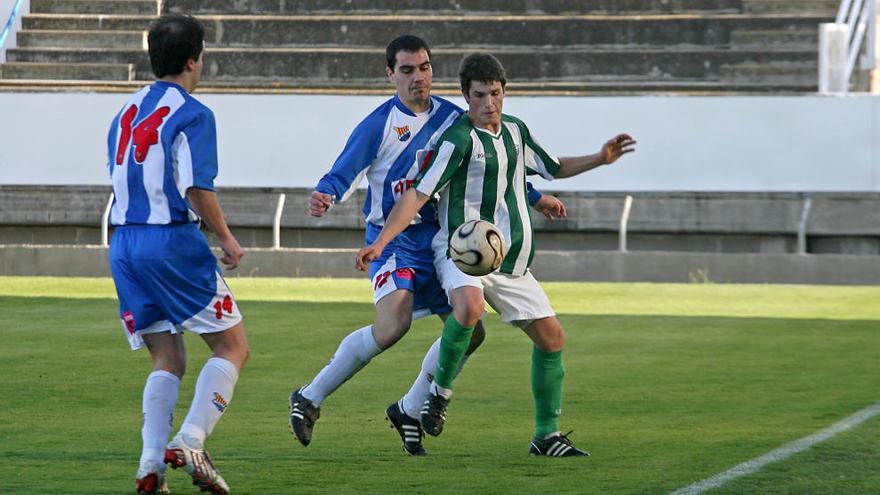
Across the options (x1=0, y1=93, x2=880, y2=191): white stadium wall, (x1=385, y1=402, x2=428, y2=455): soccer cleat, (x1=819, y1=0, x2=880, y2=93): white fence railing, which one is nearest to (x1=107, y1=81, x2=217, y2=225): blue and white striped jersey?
(x1=385, y1=402, x2=428, y2=455): soccer cleat

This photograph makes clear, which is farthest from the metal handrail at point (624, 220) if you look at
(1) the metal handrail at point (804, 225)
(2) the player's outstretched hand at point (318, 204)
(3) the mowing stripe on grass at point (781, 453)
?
(2) the player's outstretched hand at point (318, 204)

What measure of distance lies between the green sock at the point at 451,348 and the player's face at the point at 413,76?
1056 millimetres

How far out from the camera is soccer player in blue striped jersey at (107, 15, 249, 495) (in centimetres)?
643

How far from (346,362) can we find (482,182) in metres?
1.04

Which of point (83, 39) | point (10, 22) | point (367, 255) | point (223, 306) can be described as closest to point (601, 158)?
point (367, 255)

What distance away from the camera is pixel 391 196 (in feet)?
26.4

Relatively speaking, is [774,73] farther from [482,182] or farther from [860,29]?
[482,182]

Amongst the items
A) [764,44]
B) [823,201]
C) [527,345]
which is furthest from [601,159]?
[764,44]

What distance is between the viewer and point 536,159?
8125 millimetres

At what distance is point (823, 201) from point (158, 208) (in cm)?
1802

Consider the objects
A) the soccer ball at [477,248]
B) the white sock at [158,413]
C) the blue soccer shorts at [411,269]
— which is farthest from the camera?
the blue soccer shorts at [411,269]

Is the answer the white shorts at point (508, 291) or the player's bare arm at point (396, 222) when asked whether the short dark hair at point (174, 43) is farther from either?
the white shorts at point (508, 291)

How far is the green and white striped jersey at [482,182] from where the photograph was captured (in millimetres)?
7648

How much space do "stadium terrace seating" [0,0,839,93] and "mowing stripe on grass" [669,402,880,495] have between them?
17.7 meters
